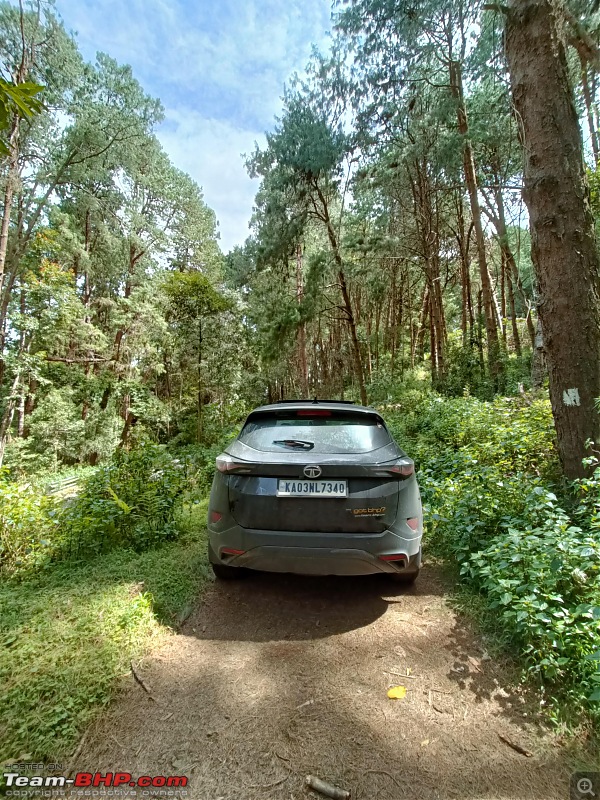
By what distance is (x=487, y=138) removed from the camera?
30.8 feet

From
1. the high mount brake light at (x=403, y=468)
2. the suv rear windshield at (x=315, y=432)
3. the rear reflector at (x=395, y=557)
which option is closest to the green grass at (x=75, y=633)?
the suv rear windshield at (x=315, y=432)

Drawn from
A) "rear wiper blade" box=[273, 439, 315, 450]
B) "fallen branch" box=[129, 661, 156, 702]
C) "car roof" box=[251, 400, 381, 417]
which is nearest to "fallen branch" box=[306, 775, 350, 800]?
"fallen branch" box=[129, 661, 156, 702]

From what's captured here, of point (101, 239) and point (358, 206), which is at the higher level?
point (101, 239)

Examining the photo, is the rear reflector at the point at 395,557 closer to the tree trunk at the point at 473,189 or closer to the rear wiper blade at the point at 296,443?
the rear wiper blade at the point at 296,443

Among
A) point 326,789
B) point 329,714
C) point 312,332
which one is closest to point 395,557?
point 329,714

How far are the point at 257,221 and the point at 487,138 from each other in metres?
7.38

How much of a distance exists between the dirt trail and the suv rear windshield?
1210 millimetres

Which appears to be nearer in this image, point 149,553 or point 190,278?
point 149,553

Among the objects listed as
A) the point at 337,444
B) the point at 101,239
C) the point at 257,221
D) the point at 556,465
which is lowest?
the point at 556,465

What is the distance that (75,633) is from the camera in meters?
2.19

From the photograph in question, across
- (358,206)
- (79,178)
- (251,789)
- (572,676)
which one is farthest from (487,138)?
(79,178)

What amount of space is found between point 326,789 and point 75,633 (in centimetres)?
169

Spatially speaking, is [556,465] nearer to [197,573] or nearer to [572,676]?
[572,676]

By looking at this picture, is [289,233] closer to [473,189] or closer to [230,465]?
[473,189]
